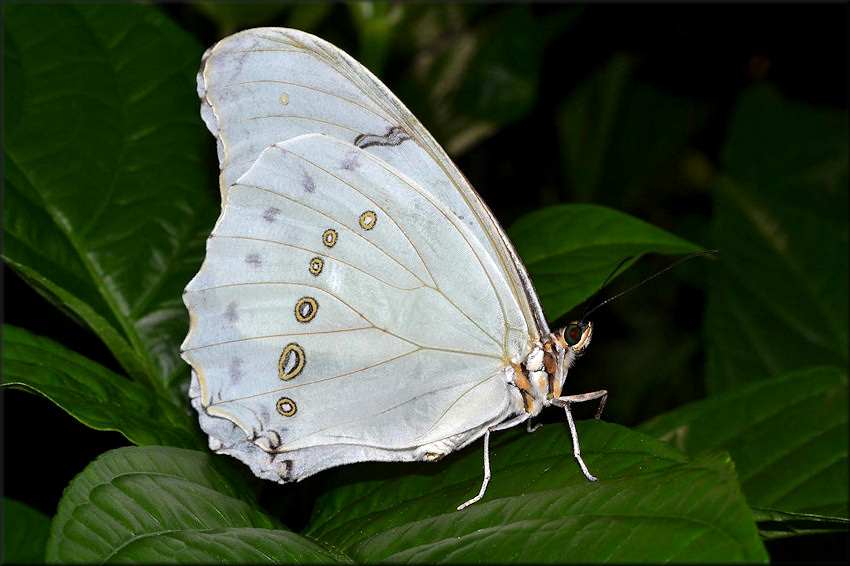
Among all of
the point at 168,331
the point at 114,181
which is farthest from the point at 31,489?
the point at 114,181

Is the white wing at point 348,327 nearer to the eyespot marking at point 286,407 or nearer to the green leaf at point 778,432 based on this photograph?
the eyespot marking at point 286,407

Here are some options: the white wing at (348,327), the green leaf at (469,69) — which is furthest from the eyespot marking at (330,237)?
the green leaf at (469,69)

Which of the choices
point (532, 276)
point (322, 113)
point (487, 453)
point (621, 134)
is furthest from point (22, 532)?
point (621, 134)

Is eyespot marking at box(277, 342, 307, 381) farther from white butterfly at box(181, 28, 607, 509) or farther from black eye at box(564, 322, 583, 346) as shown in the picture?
black eye at box(564, 322, 583, 346)

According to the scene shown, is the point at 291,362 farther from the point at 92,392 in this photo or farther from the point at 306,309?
the point at 92,392

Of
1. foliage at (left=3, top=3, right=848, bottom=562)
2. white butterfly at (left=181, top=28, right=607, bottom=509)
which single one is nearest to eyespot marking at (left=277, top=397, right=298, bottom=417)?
white butterfly at (left=181, top=28, right=607, bottom=509)

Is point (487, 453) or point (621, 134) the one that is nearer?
point (487, 453)
